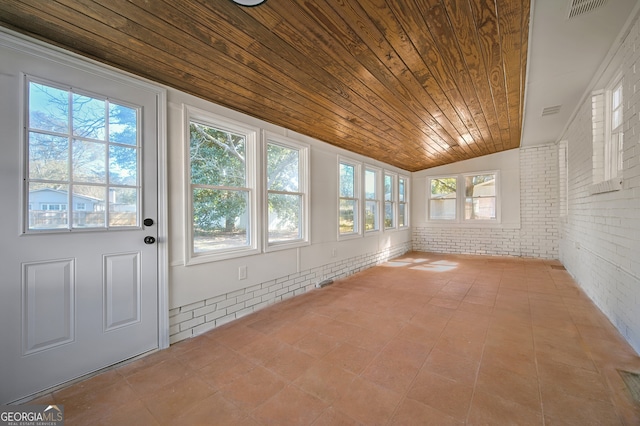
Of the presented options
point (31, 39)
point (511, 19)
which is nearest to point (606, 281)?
point (511, 19)

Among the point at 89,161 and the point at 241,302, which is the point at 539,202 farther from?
the point at 89,161

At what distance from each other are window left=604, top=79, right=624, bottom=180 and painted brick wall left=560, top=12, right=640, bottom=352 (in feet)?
0.43

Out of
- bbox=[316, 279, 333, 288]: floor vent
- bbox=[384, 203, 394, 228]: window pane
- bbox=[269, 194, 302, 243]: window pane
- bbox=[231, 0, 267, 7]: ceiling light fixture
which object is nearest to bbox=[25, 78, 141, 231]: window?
bbox=[231, 0, 267, 7]: ceiling light fixture

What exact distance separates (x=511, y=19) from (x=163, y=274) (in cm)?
349

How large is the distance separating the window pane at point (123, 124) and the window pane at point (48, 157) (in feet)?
0.99

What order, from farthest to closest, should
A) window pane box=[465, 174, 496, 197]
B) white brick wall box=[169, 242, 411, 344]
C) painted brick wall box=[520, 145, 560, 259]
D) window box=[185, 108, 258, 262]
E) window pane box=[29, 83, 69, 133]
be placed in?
window pane box=[465, 174, 496, 197] < painted brick wall box=[520, 145, 560, 259] < window box=[185, 108, 258, 262] < white brick wall box=[169, 242, 411, 344] < window pane box=[29, 83, 69, 133]

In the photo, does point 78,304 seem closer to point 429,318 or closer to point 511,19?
point 429,318

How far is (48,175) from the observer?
1772 mm

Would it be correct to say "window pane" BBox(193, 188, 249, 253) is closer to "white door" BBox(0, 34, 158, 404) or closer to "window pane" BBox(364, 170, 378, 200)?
"white door" BBox(0, 34, 158, 404)

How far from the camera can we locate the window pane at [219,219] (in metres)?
2.64

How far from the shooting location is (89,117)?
1941mm

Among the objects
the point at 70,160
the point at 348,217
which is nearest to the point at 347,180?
the point at 348,217

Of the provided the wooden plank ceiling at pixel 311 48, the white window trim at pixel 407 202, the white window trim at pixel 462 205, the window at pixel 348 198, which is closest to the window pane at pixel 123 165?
the wooden plank ceiling at pixel 311 48

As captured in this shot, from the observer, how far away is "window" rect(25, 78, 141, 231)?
173 centimetres
